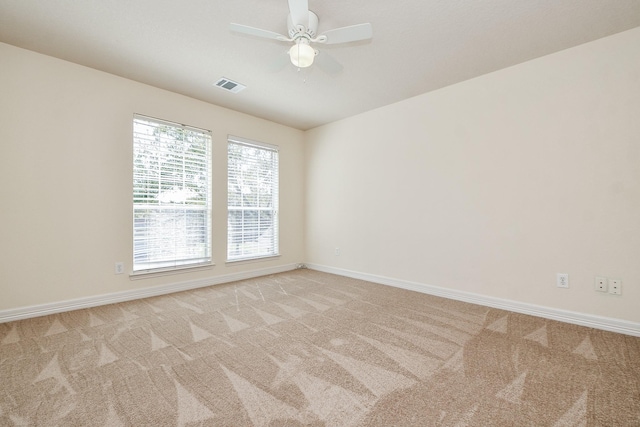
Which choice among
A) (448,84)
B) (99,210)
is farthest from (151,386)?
(448,84)

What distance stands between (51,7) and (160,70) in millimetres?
953

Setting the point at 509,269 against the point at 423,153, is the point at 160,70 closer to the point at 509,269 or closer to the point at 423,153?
the point at 423,153

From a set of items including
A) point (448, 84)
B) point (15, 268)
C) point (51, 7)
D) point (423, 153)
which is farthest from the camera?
point (423, 153)

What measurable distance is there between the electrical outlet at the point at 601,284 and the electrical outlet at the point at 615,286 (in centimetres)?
3

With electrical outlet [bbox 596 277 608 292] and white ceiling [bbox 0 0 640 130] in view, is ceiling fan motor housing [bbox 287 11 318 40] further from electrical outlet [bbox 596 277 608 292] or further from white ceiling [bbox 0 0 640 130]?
electrical outlet [bbox 596 277 608 292]

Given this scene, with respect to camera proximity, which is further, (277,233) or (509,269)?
(277,233)

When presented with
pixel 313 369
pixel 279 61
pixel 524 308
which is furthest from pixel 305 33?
pixel 524 308

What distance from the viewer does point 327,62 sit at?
2301 mm

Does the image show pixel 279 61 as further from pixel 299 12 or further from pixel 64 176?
pixel 64 176

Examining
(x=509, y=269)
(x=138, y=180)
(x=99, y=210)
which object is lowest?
(x=509, y=269)

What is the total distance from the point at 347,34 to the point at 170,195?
2.87 metres

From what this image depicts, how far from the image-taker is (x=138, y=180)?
326cm

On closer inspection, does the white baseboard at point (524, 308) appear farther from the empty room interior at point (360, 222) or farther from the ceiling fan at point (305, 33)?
the ceiling fan at point (305, 33)

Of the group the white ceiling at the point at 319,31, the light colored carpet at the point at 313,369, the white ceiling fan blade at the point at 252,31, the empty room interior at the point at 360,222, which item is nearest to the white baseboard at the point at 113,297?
the empty room interior at the point at 360,222
